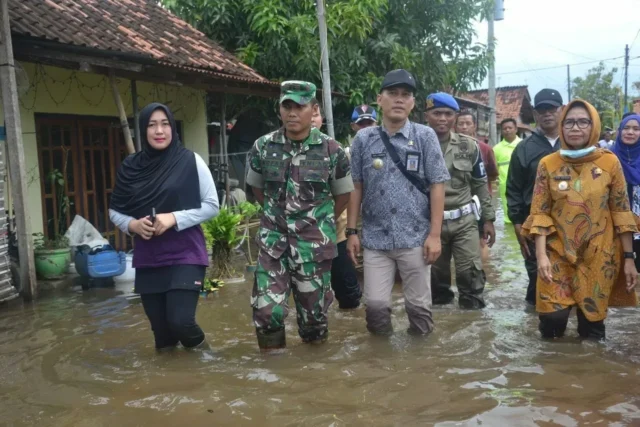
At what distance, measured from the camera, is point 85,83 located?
8.74 m

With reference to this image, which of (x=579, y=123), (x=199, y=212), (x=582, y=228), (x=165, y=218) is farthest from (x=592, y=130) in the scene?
(x=165, y=218)

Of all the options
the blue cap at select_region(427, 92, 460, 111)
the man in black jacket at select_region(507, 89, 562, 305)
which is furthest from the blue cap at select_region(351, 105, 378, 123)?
the man in black jacket at select_region(507, 89, 562, 305)

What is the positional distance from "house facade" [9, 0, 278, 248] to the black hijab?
135 inches

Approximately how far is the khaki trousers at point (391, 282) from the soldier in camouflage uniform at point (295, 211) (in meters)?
0.38

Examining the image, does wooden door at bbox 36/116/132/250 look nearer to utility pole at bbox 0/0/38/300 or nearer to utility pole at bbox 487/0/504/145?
utility pole at bbox 0/0/38/300

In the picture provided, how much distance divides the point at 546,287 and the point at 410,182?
115 centimetres

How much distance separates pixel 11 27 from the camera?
659 cm

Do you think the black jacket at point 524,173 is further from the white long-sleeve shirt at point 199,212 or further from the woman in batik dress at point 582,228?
the white long-sleeve shirt at point 199,212

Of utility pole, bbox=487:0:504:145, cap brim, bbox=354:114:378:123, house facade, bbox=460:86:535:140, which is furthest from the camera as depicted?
house facade, bbox=460:86:535:140

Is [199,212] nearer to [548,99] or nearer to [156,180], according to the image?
[156,180]

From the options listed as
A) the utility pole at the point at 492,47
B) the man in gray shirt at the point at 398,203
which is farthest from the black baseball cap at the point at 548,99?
the utility pole at the point at 492,47

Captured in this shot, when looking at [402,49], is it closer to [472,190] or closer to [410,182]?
[472,190]

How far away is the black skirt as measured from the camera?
3.96 m

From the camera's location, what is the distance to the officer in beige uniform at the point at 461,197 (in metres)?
5.46
